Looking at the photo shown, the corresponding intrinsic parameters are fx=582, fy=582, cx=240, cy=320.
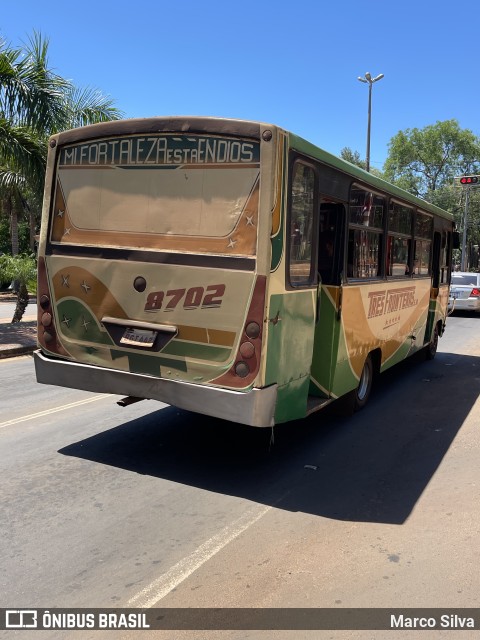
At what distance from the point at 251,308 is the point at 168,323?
0.82 meters

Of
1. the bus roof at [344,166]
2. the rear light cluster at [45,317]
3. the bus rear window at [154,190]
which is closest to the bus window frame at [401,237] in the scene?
the bus roof at [344,166]

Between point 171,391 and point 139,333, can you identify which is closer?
point 171,391

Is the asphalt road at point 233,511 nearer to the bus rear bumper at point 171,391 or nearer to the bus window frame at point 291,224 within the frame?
the bus rear bumper at point 171,391

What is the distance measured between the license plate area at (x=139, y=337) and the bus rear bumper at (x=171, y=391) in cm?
28

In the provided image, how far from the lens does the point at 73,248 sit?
548 centimetres

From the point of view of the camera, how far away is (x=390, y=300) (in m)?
8.18

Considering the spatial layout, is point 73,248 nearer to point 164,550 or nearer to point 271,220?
point 271,220

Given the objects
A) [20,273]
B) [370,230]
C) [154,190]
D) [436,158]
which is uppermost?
[436,158]

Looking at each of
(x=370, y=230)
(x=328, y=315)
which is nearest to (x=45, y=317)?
(x=328, y=315)

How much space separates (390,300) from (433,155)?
188 ft

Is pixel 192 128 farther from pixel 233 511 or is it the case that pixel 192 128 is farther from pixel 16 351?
pixel 16 351

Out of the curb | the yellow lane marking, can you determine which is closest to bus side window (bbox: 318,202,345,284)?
the yellow lane marking

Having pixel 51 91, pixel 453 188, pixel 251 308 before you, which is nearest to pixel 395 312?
pixel 251 308

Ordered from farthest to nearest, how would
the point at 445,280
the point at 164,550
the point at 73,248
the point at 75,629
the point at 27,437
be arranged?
1. the point at 445,280
2. the point at 27,437
3. the point at 73,248
4. the point at 164,550
5. the point at 75,629
